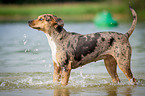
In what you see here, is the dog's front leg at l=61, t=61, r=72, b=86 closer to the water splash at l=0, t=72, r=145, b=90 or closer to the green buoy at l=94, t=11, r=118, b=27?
the water splash at l=0, t=72, r=145, b=90

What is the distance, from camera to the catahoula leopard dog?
8.38 meters

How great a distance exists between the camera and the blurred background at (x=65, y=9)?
144 ft

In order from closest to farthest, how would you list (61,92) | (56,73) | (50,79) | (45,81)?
(61,92) → (56,73) → (45,81) → (50,79)

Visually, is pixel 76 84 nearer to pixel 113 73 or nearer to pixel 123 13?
pixel 113 73

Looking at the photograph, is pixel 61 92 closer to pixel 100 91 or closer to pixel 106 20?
pixel 100 91

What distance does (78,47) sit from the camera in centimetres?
847

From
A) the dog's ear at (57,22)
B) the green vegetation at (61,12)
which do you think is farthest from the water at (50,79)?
the green vegetation at (61,12)

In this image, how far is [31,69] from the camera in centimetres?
1121

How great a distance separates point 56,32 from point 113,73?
1.84 m

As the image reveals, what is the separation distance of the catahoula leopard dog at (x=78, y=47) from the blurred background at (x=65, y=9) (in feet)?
109

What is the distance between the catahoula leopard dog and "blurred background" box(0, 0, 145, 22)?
109 feet

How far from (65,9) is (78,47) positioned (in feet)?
142

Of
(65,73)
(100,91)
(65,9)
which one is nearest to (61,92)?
(65,73)

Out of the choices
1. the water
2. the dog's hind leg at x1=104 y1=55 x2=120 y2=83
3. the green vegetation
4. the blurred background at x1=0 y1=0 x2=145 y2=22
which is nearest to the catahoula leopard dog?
the dog's hind leg at x1=104 y1=55 x2=120 y2=83
